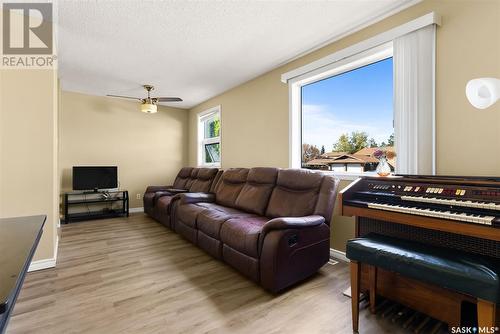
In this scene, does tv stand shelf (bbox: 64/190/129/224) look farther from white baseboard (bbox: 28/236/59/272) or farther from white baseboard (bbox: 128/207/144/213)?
white baseboard (bbox: 28/236/59/272)

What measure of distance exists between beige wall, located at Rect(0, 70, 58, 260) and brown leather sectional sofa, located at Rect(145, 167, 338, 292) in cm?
150

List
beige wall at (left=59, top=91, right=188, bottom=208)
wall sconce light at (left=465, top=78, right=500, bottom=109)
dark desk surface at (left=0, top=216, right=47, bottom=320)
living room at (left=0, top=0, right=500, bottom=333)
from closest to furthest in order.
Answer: dark desk surface at (left=0, top=216, right=47, bottom=320) < living room at (left=0, top=0, right=500, bottom=333) < wall sconce light at (left=465, top=78, right=500, bottom=109) < beige wall at (left=59, top=91, right=188, bottom=208)

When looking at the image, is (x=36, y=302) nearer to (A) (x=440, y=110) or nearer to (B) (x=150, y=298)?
(B) (x=150, y=298)

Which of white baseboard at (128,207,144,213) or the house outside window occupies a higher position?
the house outside window

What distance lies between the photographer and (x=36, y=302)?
1.87 meters

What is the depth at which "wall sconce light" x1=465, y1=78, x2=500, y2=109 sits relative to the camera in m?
1.71

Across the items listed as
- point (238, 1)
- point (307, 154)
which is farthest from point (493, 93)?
point (238, 1)

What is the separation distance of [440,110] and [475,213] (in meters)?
1.01

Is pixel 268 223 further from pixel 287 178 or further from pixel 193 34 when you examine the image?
pixel 193 34

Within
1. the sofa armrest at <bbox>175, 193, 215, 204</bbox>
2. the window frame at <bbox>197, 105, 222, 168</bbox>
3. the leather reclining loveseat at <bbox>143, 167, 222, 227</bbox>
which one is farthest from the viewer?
the window frame at <bbox>197, 105, 222, 168</bbox>

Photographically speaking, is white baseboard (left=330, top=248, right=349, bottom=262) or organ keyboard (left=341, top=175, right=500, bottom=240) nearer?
organ keyboard (left=341, top=175, right=500, bottom=240)

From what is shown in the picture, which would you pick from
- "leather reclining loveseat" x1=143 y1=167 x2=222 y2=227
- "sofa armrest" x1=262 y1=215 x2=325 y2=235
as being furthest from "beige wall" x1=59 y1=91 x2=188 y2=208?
"sofa armrest" x1=262 y1=215 x2=325 y2=235
